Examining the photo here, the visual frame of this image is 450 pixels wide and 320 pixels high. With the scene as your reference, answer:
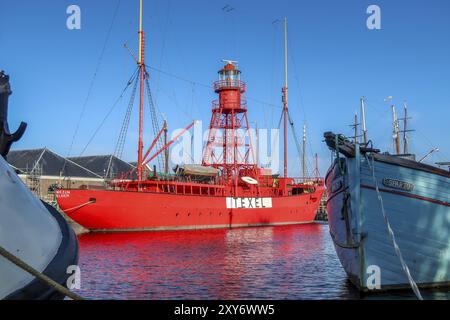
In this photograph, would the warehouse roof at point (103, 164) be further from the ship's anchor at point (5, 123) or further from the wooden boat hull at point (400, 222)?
the ship's anchor at point (5, 123)

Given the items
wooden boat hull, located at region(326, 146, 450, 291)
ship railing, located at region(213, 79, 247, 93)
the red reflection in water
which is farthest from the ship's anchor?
ship railing, located at region(213, 79, 247, 93)

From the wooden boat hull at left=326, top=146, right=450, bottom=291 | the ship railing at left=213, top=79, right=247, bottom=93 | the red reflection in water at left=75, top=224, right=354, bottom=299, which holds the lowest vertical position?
the red reflection in water at left=75, top=224, right=354, bottom=299

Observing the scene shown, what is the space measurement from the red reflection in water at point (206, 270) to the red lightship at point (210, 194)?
6.08m

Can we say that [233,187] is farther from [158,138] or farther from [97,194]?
[97,194]

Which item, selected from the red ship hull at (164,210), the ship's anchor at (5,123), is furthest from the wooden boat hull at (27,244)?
the red ship hull at (164,210)

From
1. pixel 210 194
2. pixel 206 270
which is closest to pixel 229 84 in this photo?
pixel 210 194

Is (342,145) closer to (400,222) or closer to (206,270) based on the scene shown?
(400,222)

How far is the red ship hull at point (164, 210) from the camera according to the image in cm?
3416

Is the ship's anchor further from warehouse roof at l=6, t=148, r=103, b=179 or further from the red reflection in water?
warehouse roof at l=6, t=148, r=103, b=179

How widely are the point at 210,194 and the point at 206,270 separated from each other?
90.9ft

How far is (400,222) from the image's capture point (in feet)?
40.4

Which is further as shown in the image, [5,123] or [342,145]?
[342,145]

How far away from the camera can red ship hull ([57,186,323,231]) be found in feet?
112

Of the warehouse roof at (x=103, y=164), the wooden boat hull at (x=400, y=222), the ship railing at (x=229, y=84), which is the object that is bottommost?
the wooden boat hull at (x=400, y=222)
